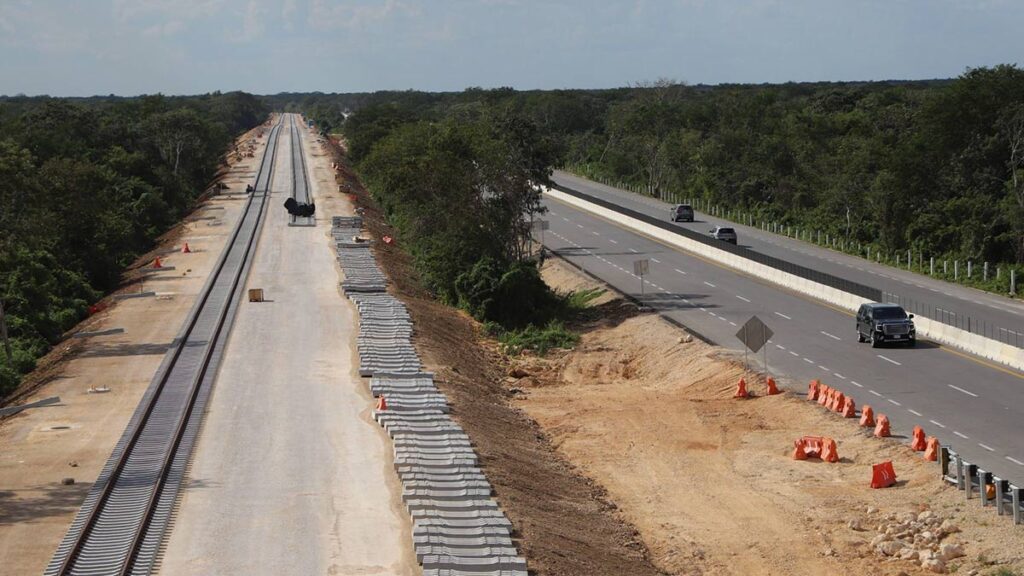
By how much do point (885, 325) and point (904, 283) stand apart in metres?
19.5

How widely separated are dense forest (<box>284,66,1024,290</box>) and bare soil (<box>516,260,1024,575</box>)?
21.7 meters

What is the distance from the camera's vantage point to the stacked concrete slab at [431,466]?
19.9 meters

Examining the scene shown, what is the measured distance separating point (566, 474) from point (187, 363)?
13675mm

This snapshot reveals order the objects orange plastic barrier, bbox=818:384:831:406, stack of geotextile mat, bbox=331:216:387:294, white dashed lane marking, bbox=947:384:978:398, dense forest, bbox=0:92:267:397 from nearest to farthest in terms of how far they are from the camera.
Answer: orange plastic barrier, bbox=818:384:831:406 → white dashed lane marking, bbox=947:384:978:398 → dense forest, bbox=0:92:267:397 → stack of geotextile mat, bbox=331:216:387:294

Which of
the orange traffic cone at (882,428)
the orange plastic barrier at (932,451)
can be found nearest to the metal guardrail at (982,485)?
the orange plastic barrier at (932,451)

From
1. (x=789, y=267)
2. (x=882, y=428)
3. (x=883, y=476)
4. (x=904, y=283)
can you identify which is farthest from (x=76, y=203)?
(x=883, y=476)

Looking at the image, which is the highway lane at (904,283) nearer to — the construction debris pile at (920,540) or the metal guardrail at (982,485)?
the metal guardrail at (982,485)

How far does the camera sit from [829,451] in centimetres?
2939

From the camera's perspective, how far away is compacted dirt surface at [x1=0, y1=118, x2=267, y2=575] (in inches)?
880

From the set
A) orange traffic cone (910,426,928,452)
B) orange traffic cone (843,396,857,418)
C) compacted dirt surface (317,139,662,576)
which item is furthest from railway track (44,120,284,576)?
orange traffic cone (843,396,857,418)

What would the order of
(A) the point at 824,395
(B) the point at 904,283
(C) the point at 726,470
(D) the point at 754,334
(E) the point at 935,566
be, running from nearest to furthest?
(E) the point at 935,566 → (C) the point at 726,470 → (A) the point at 824,395 → (D) the point at 754,334 → (B) the point at 904,283

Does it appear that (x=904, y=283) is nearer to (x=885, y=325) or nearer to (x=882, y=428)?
(x=885, y=325)

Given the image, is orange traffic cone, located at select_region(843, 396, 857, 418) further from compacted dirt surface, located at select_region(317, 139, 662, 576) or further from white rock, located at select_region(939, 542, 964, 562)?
white rock, located at select_region(939, 542, 964, 562)

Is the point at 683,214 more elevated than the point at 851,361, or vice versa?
the point at 851,361
